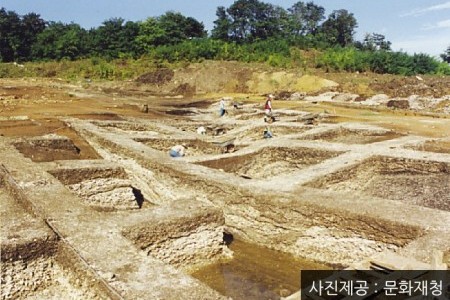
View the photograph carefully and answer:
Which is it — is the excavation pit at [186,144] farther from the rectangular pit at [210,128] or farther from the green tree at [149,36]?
the green tree at [149,36]

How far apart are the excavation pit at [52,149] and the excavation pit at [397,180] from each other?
567cm

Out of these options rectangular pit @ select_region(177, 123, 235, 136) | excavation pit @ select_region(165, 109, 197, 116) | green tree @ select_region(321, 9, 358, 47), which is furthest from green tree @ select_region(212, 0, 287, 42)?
rectangular pit @ select_region(177, 123, 235, 136)

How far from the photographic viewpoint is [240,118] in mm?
15984

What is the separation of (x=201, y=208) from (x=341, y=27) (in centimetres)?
4958

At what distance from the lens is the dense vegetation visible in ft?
98.5

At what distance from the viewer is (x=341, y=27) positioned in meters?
51.1

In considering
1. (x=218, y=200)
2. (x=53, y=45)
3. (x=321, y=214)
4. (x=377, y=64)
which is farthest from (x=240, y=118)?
(x=53, y=45)

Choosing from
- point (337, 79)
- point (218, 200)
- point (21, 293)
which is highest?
point (337, 79)

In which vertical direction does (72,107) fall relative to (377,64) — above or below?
below

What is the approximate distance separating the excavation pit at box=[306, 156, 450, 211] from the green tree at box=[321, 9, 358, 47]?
43241 millimetres

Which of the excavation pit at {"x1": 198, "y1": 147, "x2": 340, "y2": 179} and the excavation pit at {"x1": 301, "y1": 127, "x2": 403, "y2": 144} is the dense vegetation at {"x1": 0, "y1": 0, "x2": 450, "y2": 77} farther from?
the excavation pit at {"x1": 198, "y1": 147, "x2": 340, "y2": 179}

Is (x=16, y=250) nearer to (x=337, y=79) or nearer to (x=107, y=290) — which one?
(x=107, y=290)

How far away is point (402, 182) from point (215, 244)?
15.1 feet
